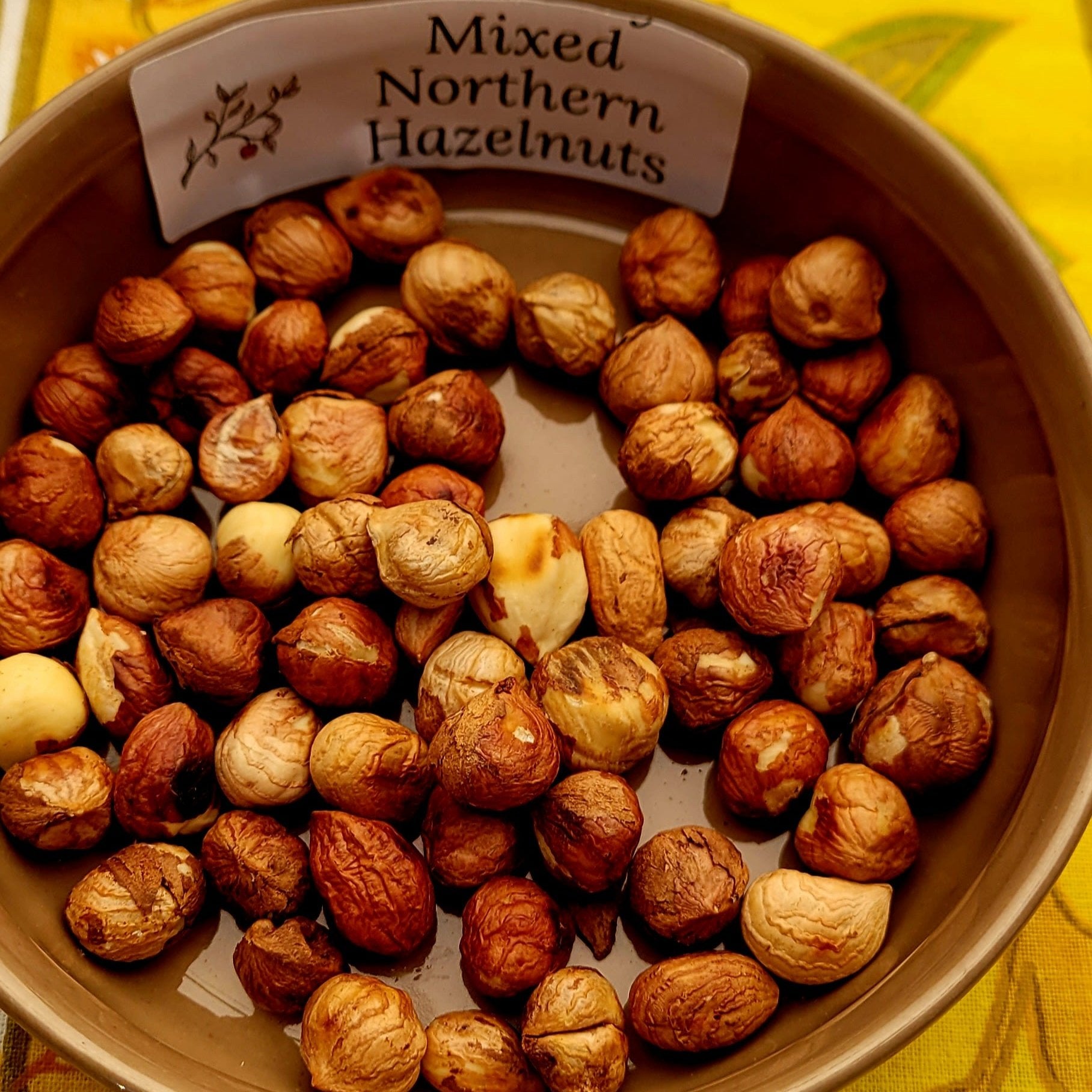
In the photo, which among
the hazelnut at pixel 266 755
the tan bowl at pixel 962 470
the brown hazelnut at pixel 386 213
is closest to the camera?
the tan bowl at pixel 962 470

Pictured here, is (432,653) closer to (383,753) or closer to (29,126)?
(383,753)

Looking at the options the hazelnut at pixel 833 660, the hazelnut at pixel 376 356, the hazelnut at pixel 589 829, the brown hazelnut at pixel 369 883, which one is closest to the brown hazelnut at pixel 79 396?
the hazelnut at pixel 376 356

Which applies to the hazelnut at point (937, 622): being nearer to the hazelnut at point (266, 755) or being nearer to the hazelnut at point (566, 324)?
the hazelnut at point (566, 324)

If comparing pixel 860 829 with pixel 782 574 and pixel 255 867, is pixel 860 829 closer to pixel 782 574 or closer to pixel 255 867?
pixel 782 574

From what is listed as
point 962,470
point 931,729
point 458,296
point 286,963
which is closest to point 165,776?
point 286,963

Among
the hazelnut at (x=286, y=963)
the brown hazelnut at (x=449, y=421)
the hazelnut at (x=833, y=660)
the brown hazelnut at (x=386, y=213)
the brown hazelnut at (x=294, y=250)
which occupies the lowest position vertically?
the hazelnut at (x=286, y=963)

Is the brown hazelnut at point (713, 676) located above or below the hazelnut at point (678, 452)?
below

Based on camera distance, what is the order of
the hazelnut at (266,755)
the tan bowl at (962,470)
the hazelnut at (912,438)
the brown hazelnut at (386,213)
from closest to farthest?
the tan bowl at (962,470)
the hazelnut at (266,755)
the hazelnut at (912,438)
the brown hazelnut at (386,213)

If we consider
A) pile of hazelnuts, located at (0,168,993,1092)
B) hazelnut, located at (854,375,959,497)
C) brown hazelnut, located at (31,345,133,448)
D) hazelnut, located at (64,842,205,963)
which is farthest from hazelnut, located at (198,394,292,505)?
hazelnut, located at (854,375,959,497)
